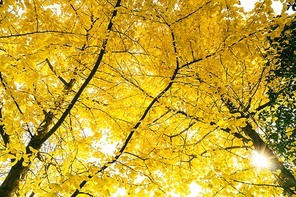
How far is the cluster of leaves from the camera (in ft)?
12.0

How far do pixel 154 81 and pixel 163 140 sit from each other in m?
0.86

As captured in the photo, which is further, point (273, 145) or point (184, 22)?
point (273, 145)

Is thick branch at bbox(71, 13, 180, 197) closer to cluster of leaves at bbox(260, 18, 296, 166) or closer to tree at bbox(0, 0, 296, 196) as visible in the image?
tree at bbox(0, 0, 296, 196)

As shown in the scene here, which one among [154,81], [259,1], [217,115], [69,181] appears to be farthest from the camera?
[154,81]

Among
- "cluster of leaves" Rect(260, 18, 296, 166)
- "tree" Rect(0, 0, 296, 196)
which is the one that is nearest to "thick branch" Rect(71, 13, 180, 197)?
"tree" Rect(0, 0, 296, 196)

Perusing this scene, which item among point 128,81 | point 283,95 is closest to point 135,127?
point 128,81

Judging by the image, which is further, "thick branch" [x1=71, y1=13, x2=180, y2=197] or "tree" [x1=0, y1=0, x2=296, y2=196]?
"thick branch" [x1=71, y1=13, x2=180, y2=197]

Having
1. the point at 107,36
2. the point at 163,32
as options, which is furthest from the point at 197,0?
the point at 107,36

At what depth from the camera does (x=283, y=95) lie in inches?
155

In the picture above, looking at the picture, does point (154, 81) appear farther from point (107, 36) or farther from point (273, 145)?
point (273, 145)

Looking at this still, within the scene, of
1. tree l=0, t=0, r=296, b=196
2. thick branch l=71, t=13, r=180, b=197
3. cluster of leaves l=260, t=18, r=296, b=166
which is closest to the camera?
tree l=0, t=0, r=296, b=196

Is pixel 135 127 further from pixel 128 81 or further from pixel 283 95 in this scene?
pixel 283 95

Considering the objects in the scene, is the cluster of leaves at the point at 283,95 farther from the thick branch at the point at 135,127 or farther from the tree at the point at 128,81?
the thick branch at the point at 135,127

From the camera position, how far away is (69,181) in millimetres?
2102
